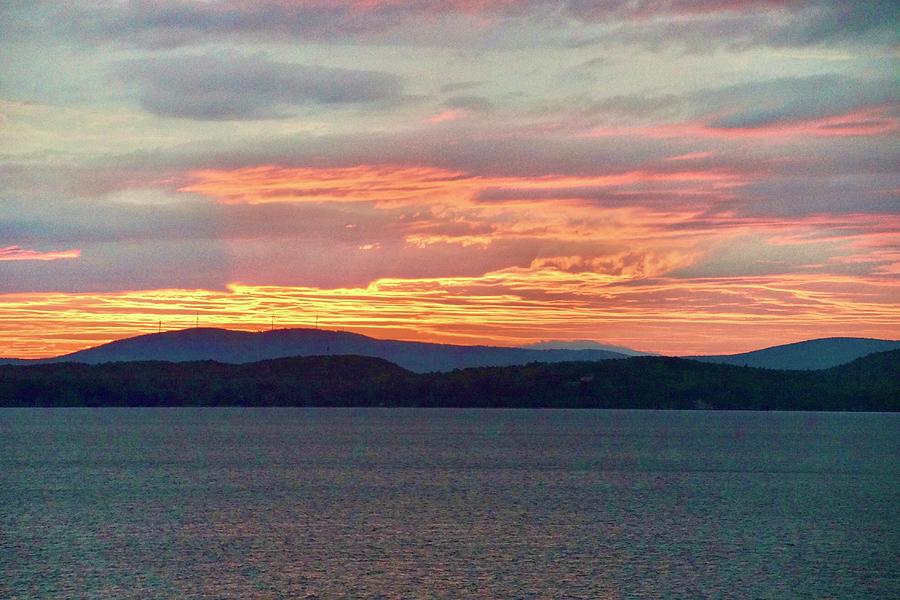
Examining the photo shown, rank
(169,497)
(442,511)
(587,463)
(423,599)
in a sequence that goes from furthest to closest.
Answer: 1. (587,463)
2. (169,497)
3. (442,511)
4. (423,599)

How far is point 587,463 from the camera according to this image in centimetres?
14012

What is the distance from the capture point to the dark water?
171ft

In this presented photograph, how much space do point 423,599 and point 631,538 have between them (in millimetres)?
23816

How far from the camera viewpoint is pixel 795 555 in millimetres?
62625

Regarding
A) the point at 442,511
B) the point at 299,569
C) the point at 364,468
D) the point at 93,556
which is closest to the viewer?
the point at 299,569

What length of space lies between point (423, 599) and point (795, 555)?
2610cm

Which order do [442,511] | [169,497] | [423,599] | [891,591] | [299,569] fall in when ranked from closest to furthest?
[423,599], [891,591], [299,569], [442,511], [169,497]

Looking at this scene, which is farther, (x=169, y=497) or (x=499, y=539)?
(x=169, y=497)

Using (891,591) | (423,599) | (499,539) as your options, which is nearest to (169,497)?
(499,539)

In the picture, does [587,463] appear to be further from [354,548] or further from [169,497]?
[354,548]

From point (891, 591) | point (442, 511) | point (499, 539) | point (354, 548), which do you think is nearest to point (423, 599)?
point (354, 548)

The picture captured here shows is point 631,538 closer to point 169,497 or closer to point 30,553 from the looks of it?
point 30,553

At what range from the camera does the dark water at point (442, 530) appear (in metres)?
52.2

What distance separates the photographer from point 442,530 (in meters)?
69.8
